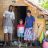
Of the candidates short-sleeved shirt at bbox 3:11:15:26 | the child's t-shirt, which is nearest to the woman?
short-sleeved shirt at bbox 3:11:15:26

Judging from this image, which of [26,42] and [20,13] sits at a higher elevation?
[20,13]

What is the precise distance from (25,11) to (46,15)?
1.04 feet

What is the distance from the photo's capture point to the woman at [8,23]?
4.43 meters

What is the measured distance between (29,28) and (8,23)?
1.07ft

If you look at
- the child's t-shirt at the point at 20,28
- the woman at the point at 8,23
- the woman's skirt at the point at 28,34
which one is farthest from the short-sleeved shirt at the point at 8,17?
the woman's skirt at the point at 28,34

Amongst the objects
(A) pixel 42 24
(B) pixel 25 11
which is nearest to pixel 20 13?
(B) pixel 25 11

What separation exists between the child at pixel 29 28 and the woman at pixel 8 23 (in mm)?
222

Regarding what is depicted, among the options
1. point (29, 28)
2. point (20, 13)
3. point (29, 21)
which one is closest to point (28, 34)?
point (29, 28)

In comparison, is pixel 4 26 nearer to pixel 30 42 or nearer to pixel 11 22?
pixel 11 22

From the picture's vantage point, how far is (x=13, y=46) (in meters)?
4.46

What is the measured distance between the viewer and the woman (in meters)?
4.43

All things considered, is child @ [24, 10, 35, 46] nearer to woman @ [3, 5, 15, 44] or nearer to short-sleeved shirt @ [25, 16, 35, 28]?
short-sleeved shirt @ [25, 16, 35, 28]

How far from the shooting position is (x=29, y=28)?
4418 mm

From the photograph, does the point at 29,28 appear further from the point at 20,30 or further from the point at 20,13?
the point at 20,13
